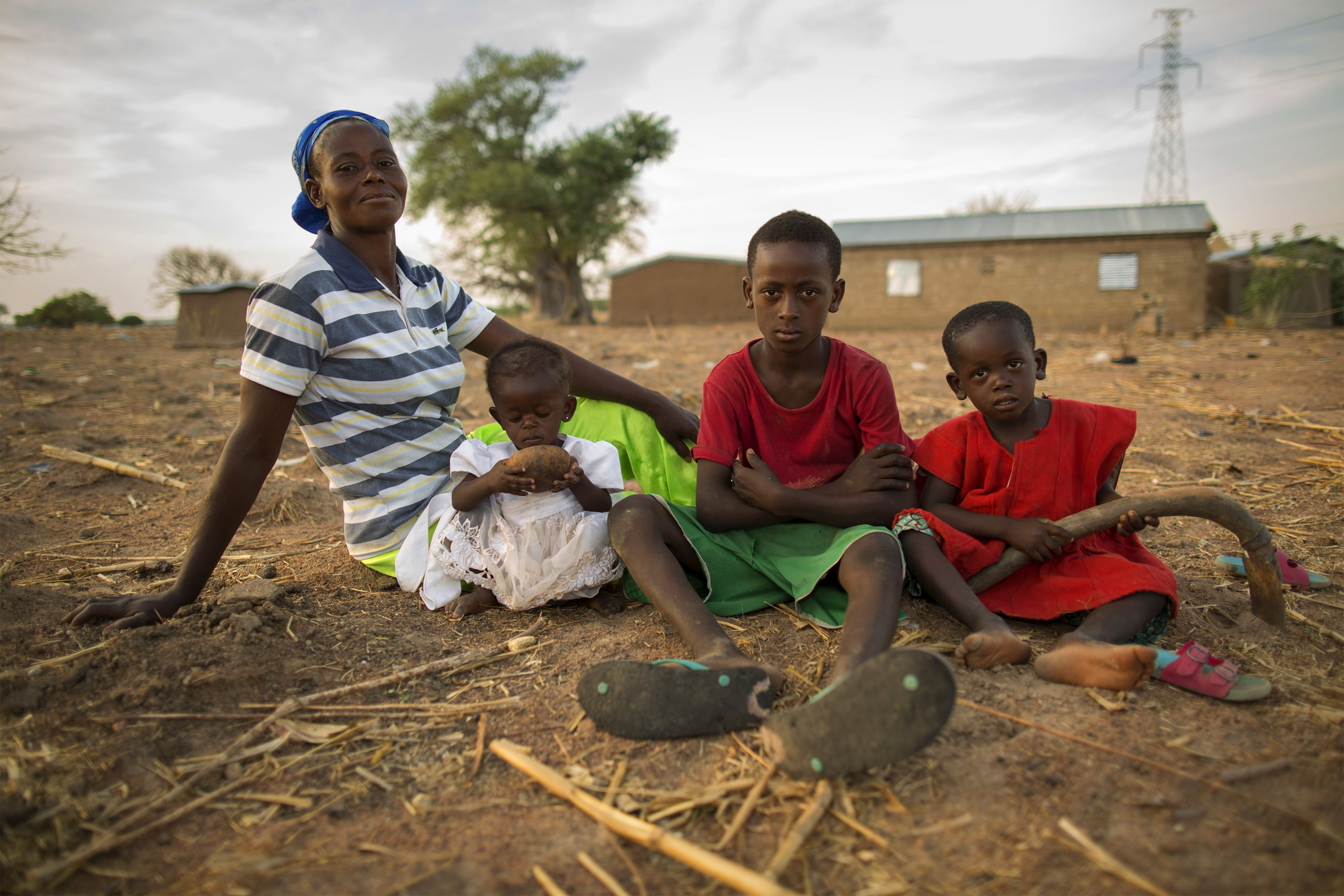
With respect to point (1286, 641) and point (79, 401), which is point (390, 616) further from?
point (79, 401)

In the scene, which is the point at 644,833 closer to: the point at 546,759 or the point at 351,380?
the point at 546,759

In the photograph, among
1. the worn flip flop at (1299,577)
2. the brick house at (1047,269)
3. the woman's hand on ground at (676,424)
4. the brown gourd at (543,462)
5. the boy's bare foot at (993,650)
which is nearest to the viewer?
the boy's bare foot at (993,650)

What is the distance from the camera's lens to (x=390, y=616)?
243 cm

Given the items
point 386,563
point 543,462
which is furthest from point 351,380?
point 543,462

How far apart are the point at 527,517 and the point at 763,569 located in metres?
0.80

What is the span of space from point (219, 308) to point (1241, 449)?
1453 cm

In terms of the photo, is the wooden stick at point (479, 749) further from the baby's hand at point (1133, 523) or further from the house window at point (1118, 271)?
the house window at point (1118, 271)

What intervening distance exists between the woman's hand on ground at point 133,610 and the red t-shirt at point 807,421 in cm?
167

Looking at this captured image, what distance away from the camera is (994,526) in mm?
2232

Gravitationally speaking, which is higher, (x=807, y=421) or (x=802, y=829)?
(x=807, y=421)

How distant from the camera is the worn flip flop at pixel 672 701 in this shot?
1640mm

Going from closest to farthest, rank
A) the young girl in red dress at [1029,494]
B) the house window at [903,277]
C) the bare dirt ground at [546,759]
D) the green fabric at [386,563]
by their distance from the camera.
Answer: the bare dirt ground at [546,759], the young girl in red dress at [1029,494], the green fabric at [386,563], the house window at [903,277]

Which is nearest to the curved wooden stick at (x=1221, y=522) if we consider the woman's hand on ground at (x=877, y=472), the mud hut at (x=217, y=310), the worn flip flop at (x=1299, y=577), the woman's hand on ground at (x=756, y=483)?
the worn flip flop at (x=1299, y=577)

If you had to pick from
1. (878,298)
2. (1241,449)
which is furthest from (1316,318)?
(1241,449)
